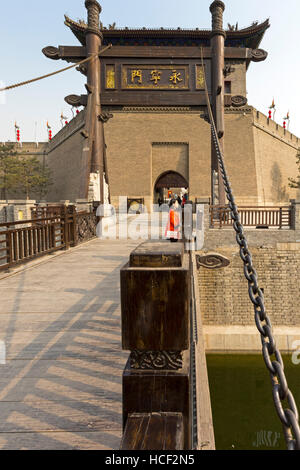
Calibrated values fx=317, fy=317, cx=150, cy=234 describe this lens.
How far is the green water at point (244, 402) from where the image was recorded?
25.7 ft

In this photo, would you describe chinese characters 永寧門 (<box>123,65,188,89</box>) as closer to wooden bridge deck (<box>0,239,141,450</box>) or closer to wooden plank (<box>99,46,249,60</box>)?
wooden plank (<box>99,46,249,60</box>)

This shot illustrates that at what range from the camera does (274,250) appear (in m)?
11.9

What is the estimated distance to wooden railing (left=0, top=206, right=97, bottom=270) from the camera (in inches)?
239

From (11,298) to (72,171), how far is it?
81.9 ft

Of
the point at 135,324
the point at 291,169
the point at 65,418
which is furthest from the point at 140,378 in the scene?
the point at 291,169

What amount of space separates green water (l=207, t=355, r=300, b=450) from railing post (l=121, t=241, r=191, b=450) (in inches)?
307

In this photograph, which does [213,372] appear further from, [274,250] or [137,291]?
[137,291]

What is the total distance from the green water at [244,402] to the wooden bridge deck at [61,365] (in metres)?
5.91

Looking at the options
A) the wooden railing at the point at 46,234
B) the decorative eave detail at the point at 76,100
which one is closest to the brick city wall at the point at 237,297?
the wooden railing at the point at 46,234

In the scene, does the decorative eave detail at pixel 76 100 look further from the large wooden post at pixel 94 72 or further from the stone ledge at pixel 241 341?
the stone ledge at pixel 241 341

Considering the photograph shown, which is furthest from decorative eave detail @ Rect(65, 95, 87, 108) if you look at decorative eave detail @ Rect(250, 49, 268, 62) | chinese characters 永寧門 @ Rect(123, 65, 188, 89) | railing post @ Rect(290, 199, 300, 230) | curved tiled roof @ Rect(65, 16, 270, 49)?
curved tiled roof @ Rect(65, 16, 270, 49)

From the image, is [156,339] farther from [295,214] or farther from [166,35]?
[166,35]

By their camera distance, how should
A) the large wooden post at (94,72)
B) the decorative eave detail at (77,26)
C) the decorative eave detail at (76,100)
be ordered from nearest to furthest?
the large wooden post at (94,72)
the decorative eave detail at (76,100)
the decorative eave detail at (77,26)

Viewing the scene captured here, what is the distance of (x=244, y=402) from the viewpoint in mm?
9344
